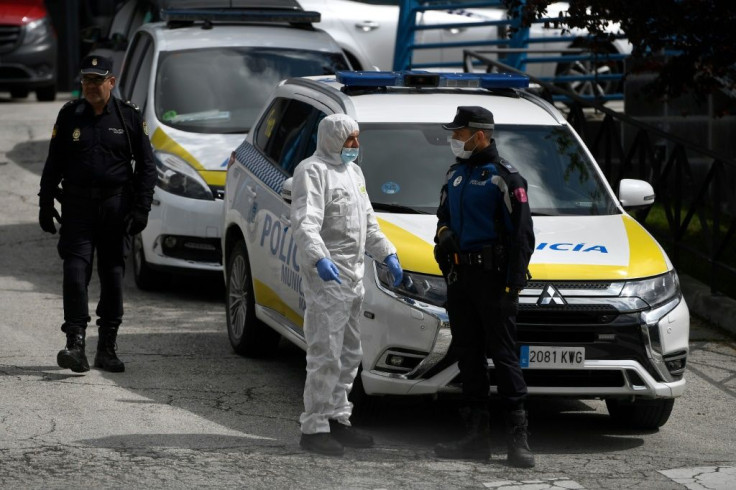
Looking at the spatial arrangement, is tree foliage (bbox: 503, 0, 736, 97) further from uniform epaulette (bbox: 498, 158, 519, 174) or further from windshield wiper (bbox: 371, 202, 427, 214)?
uniform epaulette (bbox: 498, 158, 519, 174)

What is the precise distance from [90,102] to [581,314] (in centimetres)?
327

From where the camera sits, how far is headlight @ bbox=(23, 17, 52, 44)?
68.1 feet

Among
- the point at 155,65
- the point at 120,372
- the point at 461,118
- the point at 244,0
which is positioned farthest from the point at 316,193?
the point at 244,0

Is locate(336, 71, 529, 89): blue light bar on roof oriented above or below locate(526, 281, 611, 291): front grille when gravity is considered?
above

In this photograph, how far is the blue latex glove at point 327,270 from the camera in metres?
6.86

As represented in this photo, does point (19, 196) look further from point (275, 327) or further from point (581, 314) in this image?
point (581, 314)

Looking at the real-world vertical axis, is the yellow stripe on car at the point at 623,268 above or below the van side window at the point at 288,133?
below

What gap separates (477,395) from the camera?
7.23 metres

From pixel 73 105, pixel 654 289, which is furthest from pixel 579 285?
pixel 73 105

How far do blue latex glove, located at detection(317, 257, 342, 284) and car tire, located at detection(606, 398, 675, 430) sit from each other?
1.86m

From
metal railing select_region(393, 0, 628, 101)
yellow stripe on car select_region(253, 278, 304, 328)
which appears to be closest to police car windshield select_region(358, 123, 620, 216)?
yellow stripe on car select_region(253, 278, 304, 328)

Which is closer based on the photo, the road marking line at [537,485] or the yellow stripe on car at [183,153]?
the road marking line at [537,485]

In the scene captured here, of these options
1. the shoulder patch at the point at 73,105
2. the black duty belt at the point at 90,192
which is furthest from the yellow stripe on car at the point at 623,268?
the shoulder patch at the point at 73,105

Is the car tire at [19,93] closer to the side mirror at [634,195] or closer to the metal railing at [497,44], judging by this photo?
the metal railing at [497,44]
